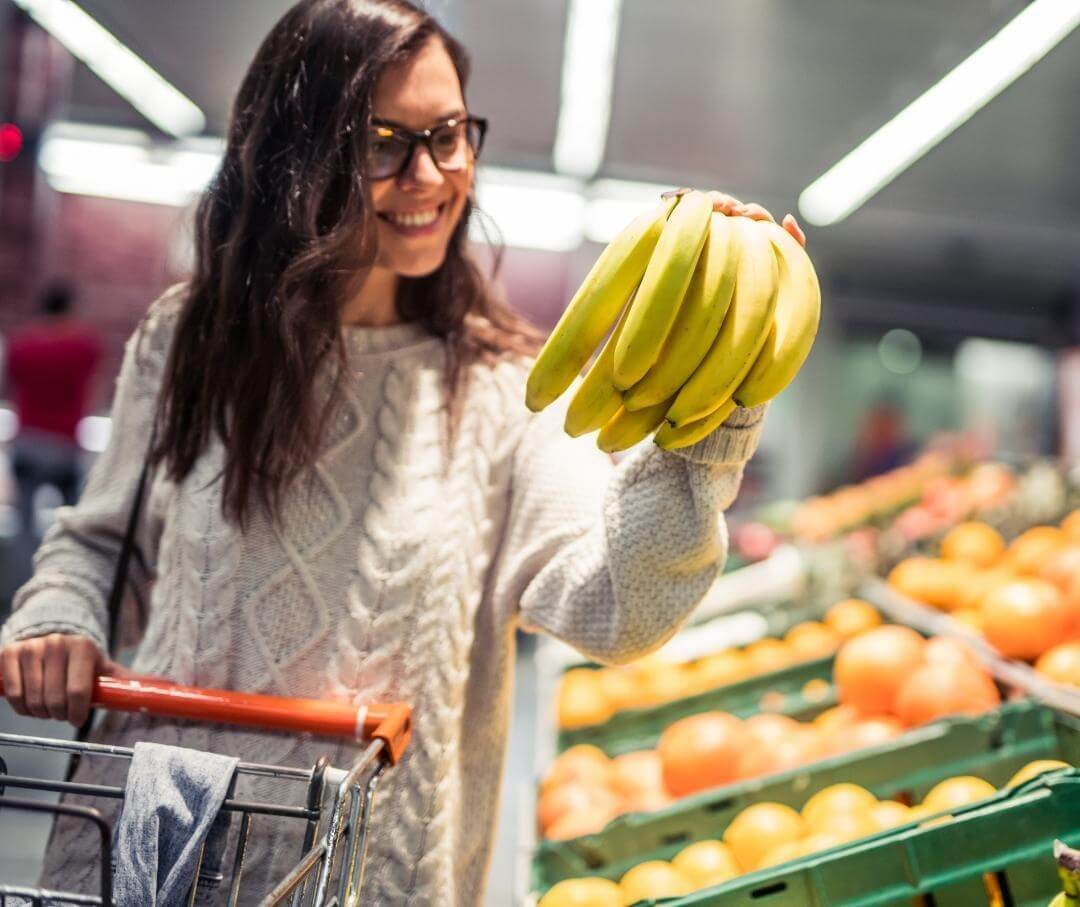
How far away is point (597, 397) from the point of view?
1.16 m

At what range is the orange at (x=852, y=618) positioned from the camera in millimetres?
2936

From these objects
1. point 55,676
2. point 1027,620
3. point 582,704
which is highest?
point 582,704

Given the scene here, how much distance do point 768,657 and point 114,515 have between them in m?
1.93

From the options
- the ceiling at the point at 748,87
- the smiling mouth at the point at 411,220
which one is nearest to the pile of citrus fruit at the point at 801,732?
the smiling mouth at the point at 411,220

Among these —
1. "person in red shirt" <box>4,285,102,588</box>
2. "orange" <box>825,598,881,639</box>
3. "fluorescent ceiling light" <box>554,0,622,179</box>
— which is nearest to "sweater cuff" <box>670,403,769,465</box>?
"orange" <box>825,598,881,639</box>

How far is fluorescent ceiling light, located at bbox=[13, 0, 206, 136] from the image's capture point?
398 cm

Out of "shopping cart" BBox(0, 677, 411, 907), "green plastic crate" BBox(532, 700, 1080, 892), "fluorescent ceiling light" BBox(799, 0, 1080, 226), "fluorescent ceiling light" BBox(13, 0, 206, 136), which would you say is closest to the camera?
"shopping cart" BBox(0, 677, 411, 907)

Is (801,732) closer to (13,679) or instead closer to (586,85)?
(13,679)

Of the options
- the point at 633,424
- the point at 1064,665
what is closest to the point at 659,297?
the point at 633,424

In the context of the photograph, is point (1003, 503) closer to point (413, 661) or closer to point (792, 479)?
point (413, 661)

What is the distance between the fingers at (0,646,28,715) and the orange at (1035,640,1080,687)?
5.15ft

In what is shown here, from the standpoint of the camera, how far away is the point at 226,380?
4.88ft

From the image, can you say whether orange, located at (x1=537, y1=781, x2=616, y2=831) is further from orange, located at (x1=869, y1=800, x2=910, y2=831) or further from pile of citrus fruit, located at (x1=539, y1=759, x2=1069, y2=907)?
orange, located at (x1=869, y1=800, x2=910, y2=831)

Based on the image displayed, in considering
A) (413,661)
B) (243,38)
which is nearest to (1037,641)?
(413,661)
